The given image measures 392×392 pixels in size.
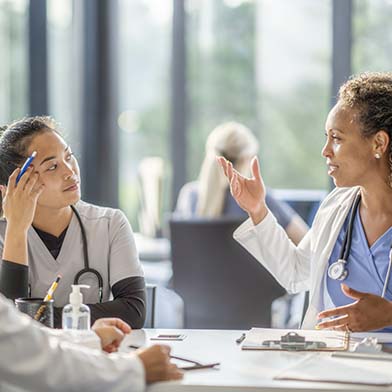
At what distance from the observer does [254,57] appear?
6.33 m

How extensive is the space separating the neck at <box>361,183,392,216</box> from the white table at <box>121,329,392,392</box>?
61cm

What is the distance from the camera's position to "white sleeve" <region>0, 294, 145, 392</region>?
155 centimetres

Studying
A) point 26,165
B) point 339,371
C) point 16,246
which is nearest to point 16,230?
point 16,246

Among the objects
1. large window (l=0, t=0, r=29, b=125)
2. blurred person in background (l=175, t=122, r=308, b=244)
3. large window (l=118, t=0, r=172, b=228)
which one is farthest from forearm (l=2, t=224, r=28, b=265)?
large window (l=118, t=0, r=172, b=228)

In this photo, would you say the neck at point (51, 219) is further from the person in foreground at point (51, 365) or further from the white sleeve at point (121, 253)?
the person in foreground at point (51, 365)

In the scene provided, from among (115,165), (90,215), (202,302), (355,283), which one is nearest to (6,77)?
(115,165)

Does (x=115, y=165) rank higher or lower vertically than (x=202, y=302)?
higher

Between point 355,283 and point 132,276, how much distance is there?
0.62 metres

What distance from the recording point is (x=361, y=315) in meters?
2.23

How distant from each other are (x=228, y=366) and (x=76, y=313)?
0.35m

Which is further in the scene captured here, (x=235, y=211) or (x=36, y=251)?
(x=235, y=211)

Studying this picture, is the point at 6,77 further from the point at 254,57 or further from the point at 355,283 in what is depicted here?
the point at 355,283

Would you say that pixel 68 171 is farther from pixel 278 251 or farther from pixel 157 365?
pixel 157 365

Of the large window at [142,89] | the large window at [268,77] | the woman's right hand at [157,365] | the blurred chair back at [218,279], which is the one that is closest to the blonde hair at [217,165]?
the blurred chair back at [218,279]
